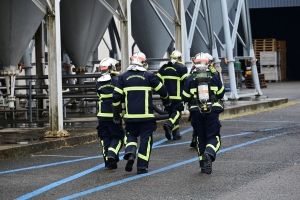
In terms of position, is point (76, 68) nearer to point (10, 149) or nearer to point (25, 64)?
point (25, 64)

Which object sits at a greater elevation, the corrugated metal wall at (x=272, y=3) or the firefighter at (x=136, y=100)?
the corrugated metal wall at (x=272, y=3)

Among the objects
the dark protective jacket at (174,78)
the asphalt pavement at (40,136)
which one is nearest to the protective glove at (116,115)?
the asphalt pavement at (40,136)

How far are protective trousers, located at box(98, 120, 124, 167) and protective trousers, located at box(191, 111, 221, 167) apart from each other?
1.17 meters

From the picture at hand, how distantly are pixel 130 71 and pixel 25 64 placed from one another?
16.7m

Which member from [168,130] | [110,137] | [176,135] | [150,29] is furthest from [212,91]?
[150,29]

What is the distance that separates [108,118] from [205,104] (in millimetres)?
1602

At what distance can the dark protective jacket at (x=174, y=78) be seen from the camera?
15.6 metres

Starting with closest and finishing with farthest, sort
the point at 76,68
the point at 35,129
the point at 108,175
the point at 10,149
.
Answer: the point at 108,175, the point at 10,149, the point at 35,129, the point at 76,68

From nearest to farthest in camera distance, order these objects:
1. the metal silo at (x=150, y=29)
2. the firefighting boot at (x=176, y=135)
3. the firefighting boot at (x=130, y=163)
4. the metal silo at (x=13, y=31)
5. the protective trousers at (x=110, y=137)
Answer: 1. the firefighting boot at (x=130, y=163)
2. the protective trousers at (x=110, y=137)
3. the firefighting boot at (x=176, y=135)
4. the metal silo at (x=13, y=31)
5. the metal silo at (x=150, y=29)

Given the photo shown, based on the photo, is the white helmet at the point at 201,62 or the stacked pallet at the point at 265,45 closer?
the white helmet at the point at 201,62

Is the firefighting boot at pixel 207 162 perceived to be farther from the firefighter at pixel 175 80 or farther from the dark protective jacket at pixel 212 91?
the firefighter at pixel 175 80

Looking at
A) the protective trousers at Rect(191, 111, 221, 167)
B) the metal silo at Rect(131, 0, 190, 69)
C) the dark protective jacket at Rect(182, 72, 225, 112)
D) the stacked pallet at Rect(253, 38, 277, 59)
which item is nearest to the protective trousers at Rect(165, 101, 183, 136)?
the dark protective jacket at Rect(182, 72, 225, 112)

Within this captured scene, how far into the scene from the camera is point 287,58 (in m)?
61.1

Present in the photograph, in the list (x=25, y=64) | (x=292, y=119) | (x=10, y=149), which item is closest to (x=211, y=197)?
(x=10, y=149)
